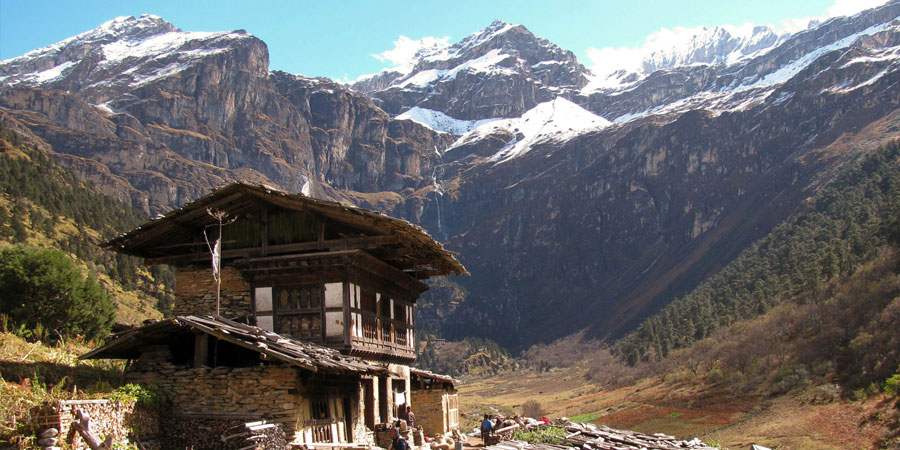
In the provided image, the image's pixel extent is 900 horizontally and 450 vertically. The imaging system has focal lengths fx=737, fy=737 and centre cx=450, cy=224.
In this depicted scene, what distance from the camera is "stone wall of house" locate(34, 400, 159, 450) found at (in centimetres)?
1474

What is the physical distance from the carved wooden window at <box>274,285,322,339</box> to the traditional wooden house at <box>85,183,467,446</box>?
0.11 feet

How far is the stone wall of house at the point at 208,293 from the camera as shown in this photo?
25.2m

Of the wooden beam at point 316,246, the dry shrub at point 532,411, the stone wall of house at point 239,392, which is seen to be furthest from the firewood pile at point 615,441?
the dry shrub at point 532,411

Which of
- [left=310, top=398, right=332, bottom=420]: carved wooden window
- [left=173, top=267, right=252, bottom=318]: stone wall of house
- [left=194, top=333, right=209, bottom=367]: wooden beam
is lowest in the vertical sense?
[left=310, top=398, right=332, bottom=420]: carved wooden window

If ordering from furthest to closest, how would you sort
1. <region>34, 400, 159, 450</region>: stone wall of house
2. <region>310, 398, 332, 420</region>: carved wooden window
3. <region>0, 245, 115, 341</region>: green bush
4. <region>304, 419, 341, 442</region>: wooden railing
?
<region>0, 245, 115, 341</region>: green bush, <region>310, 398, 332, 420</region>: carved wooden window, <region>304, 419, 341, 442</region>: wooden railing, <region>34, 400, 159, 450</region>: stone wall of house

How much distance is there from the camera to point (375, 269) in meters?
26.6

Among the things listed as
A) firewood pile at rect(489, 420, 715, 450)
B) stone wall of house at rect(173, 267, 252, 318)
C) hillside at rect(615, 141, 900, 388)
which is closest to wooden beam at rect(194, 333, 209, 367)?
stone wall of house at rect(173, 267, 252, 318)

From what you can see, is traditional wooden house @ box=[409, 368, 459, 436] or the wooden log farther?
traditional wooden house @ box=[409, 368, 459, 436]

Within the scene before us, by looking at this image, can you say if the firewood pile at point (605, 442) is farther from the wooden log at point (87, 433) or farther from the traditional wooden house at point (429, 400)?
the wooden log at point (87, 433)

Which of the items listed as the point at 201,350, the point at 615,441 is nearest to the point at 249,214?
the point at 201,350

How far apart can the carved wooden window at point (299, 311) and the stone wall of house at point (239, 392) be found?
564 cm

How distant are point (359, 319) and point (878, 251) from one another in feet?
241

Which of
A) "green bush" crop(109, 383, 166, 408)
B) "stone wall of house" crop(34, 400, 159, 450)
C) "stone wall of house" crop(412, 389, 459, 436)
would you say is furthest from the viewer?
"stone wall of house" crop(412, 389, 459, 436)

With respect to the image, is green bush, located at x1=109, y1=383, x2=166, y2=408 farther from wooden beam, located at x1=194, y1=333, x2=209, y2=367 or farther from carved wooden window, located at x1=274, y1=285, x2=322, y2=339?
carved wooden window, located at x1=274, y1=285, x2=322, y2=339
